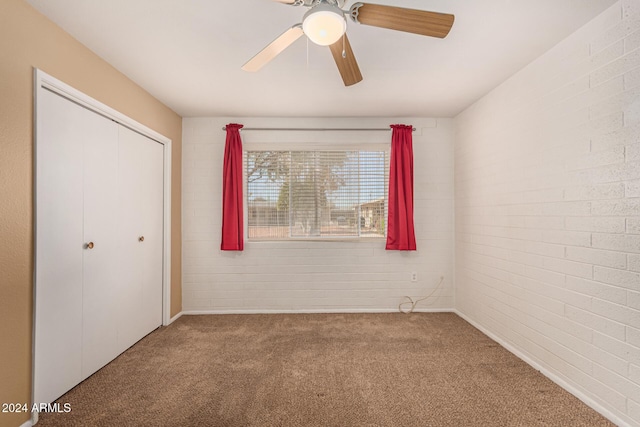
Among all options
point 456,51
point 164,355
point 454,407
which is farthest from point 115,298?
point 456,51

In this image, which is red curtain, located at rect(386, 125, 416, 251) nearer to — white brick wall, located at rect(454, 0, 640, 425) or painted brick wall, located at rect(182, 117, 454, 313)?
painted brick wall, located at rect(182, 117, 454, 313)

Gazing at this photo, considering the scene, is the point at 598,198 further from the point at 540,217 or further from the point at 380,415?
the point at 380,415

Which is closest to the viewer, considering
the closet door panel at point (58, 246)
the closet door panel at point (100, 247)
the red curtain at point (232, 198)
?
the closet door panel at point (58, 246)

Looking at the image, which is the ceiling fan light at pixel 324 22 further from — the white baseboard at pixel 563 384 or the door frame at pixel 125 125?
the white baseboard at pixel 563 384

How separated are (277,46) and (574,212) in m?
2.19

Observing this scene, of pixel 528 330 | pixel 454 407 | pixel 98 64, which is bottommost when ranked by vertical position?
pixel 454 407

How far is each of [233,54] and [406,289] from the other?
10.3 feet

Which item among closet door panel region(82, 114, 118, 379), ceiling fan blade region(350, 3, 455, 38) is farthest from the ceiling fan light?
closet door panel region(82, 114, 118, 379)

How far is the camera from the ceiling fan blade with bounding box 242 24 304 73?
1.55 metres

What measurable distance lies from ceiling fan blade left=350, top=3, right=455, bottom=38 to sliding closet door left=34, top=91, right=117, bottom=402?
76.0 inches

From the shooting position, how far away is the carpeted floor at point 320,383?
1.80 m

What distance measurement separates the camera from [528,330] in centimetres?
246

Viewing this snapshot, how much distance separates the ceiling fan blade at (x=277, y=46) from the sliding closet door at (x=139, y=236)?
1.58 meters

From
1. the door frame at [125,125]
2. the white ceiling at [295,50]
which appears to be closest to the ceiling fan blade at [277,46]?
the white ceiling at [295,50]
